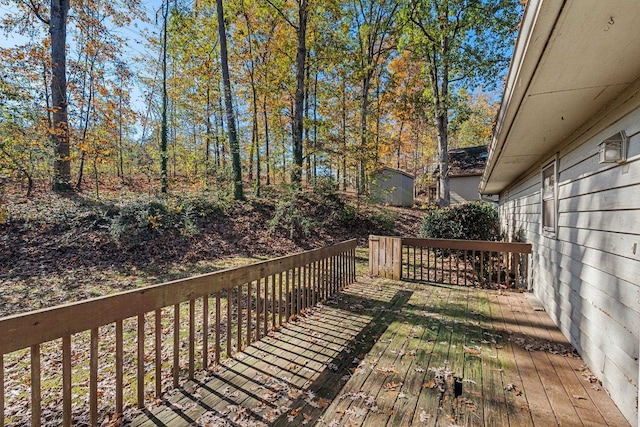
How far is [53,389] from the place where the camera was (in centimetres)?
264

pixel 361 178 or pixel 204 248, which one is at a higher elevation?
pixel 361 178

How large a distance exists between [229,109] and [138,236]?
5.18 meters

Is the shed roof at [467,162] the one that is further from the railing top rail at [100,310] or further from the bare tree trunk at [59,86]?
the bare tree trunk at [59,86]

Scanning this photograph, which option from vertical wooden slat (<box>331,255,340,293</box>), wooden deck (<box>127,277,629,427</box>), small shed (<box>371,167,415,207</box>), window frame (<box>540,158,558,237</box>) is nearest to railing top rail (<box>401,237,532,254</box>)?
window frame (<box>540,158,558,237</box>)

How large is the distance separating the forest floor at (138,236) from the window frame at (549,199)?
19.8 ft

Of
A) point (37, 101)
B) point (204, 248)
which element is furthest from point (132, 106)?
point (204, 248)

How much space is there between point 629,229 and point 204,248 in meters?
7.96

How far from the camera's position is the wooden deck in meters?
2.10

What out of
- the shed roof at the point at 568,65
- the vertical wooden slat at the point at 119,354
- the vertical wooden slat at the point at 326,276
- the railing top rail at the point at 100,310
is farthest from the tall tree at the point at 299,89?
the vertical wooden slat at the point at 119,354

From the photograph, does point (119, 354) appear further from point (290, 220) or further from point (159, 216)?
point (290, 220)

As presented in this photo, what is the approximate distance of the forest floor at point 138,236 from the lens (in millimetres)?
5504

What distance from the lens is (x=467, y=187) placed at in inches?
698

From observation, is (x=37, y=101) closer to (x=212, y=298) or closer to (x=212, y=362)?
(x=212, y=298)

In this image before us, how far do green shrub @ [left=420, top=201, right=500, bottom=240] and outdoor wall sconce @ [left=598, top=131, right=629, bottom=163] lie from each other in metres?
5.55
